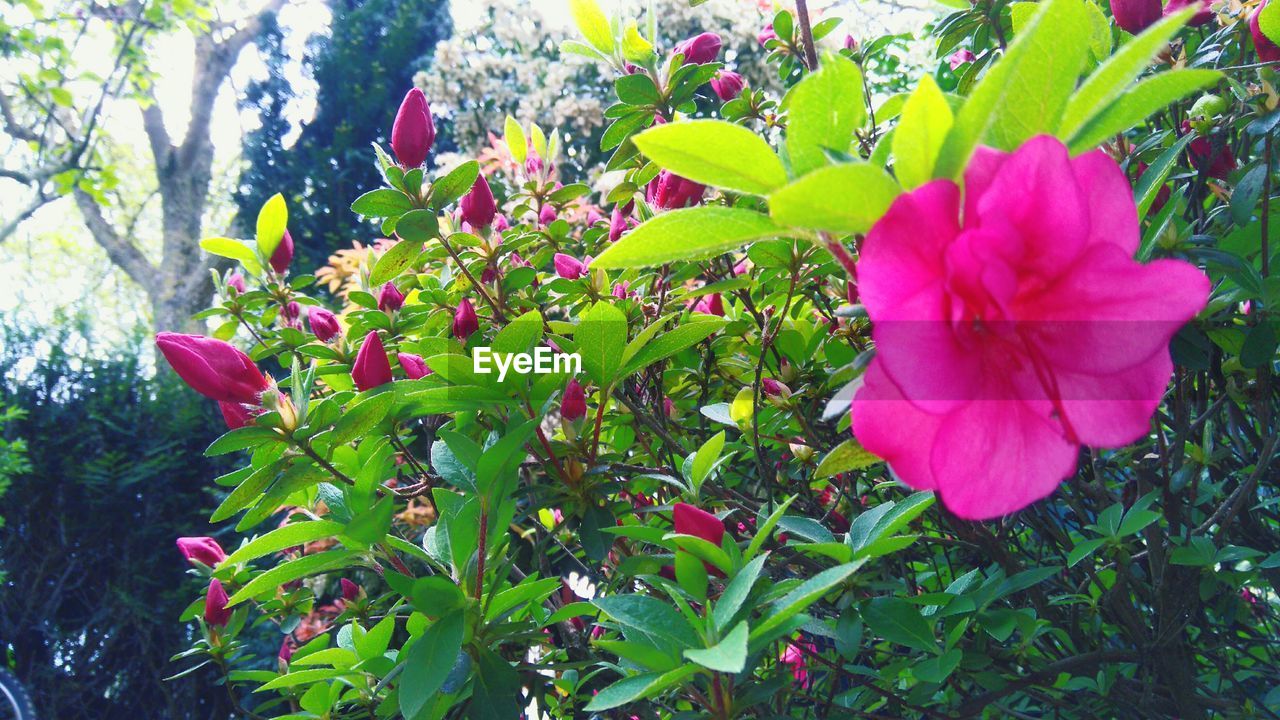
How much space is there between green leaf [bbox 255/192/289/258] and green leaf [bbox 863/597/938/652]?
98 centimetres

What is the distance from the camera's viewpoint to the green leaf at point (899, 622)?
0.80 metres

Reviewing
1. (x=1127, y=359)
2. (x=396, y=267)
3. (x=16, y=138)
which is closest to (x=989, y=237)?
(x=1127, y=359)

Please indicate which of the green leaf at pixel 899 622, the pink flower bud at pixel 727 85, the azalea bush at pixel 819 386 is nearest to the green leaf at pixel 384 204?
the azalea bush at pixel 819 386

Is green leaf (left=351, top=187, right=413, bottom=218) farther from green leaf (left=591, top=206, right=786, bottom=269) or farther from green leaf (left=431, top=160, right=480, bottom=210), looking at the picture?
green leaf (left=591, top=206, right=786, bottom=269)

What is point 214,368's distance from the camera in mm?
882

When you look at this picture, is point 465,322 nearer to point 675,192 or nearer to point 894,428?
point 675,192

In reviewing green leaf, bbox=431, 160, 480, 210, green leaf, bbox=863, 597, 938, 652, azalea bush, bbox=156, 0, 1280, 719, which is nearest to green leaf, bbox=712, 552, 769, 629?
azalea bush, bbox=156, 0, 1280, 719

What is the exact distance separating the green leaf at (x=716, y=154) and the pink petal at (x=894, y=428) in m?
0.13

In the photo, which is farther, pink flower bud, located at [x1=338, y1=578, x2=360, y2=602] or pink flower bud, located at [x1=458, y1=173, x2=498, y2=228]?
pink flower bud, located at [x1=338, y1=578, x2=360, y2=602]

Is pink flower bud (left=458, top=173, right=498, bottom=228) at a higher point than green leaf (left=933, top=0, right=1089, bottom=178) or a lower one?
lower

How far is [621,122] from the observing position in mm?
1286

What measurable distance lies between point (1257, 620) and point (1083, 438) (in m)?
1.88

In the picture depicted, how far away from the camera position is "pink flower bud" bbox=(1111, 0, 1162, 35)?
0.85 m

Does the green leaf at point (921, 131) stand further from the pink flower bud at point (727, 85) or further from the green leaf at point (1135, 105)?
the pink flower bud at point (727, 85)
